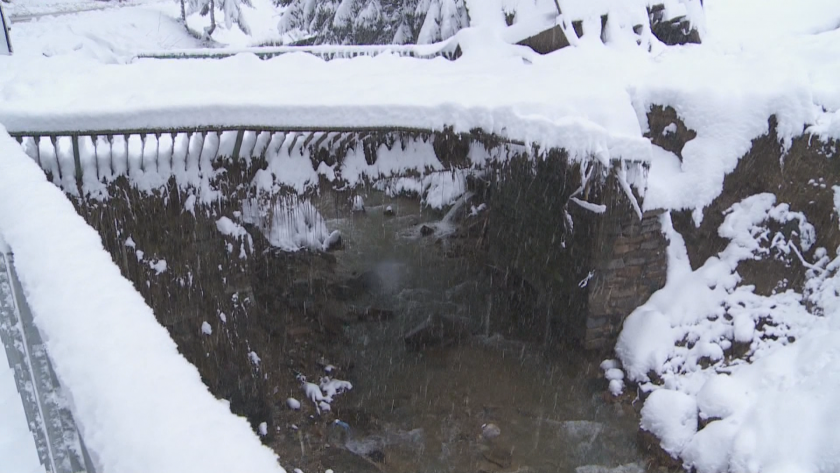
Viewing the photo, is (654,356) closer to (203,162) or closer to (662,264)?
(662,264)

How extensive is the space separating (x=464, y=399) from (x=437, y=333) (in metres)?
1.34

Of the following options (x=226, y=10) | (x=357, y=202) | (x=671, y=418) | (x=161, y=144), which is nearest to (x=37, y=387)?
(x=161, y=144)

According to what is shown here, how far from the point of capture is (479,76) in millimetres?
7008

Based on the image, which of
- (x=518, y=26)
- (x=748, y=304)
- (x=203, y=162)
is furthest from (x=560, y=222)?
(x=203, y=162)

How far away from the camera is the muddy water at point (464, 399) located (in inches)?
236

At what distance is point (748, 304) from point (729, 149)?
177cm

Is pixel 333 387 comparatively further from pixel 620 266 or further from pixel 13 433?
pixel 13 433

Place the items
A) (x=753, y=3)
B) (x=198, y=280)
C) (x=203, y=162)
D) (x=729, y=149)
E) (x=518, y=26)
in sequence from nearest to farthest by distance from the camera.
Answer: (x=203, y=162)
(x=198, y=280)
(x=729, y=149)
(x=518, y=26)
(x=753, y=3)

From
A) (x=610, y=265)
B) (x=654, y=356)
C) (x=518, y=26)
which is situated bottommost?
(x=654, y=356)

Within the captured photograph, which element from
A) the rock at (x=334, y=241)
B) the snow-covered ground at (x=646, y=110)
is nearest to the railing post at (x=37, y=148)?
the snow-covered ground at (x=646, y=110)

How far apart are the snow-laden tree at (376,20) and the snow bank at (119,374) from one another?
27.7 ft

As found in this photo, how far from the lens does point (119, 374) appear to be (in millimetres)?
1373

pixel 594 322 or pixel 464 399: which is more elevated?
pixel 594 322

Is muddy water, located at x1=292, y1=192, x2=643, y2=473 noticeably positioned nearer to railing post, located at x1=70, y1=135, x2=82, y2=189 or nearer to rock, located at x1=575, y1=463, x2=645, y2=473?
rock, located at x1=575, y1=463, x2=645, y2=473
